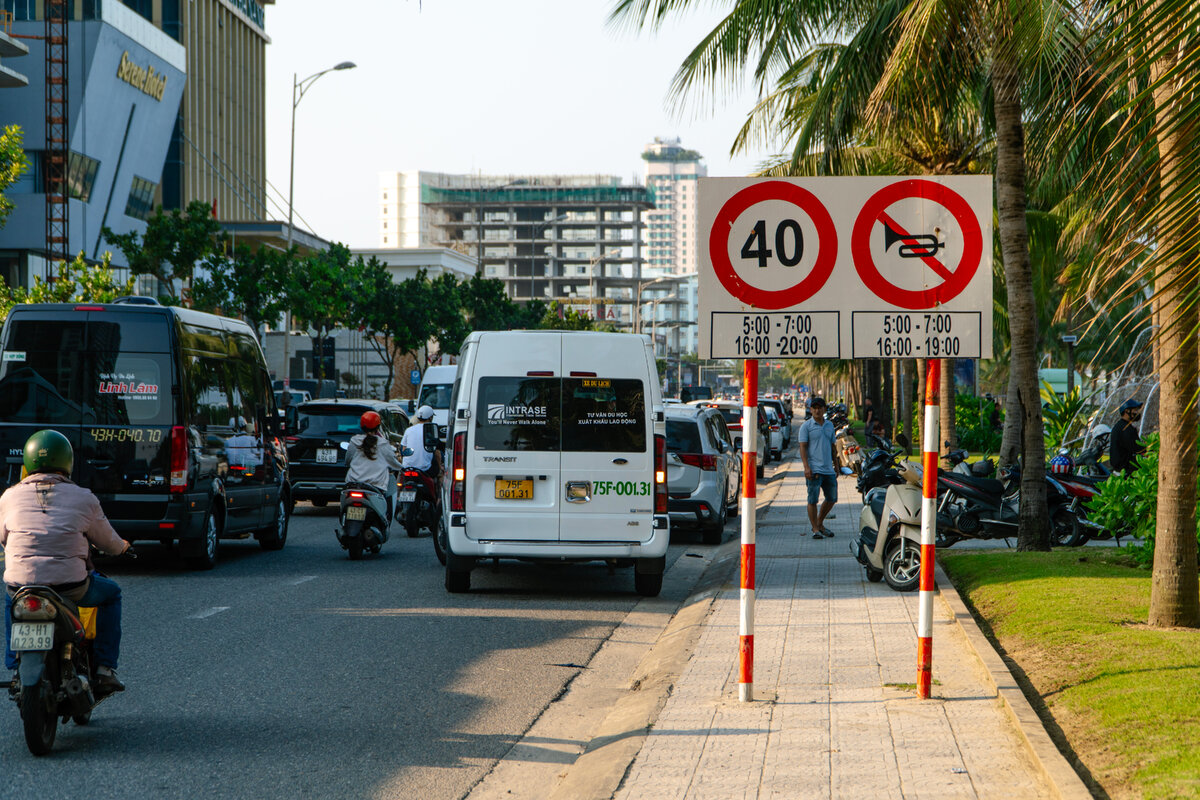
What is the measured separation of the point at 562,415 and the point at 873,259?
5120mm

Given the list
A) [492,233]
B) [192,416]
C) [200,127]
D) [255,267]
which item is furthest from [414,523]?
[492,233]

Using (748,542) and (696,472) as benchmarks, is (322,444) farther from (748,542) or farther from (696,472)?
(748,542)

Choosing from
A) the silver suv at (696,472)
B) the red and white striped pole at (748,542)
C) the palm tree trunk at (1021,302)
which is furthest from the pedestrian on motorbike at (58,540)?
the silver suv at (696,472)

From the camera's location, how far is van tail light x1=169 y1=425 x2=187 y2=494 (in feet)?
42.1

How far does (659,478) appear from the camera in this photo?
11.9m

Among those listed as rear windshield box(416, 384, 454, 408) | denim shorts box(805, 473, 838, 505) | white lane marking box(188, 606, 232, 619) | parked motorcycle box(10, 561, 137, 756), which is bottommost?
white lane marking box(188, 606, 232, 619)

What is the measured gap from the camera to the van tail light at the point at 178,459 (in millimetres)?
12836

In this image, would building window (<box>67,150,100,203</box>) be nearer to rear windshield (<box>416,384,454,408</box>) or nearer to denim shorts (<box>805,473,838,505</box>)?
rear windshield (<box>416,384,454,408</box>)

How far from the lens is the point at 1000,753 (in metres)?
6.05

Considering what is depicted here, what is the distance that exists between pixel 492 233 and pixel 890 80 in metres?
157

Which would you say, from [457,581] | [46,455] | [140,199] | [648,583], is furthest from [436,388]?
[140,199]

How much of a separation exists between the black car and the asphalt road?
5.88 metres

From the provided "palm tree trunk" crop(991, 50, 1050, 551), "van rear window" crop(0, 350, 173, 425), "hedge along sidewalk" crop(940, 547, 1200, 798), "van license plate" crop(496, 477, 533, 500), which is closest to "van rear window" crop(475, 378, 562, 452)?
"van license plate" crop(496, 477, 533, 500)

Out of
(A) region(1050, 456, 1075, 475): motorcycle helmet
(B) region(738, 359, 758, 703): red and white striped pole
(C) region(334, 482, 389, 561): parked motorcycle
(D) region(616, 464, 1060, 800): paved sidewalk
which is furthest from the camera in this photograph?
(A) region(1050, 456, 1075, 475): motorcycle helmet
